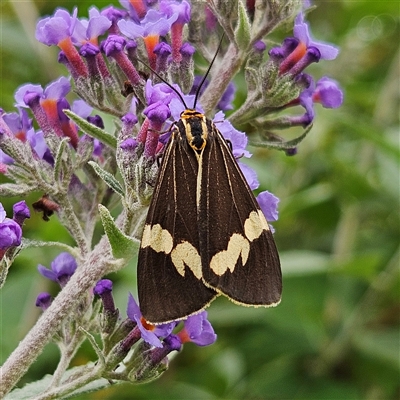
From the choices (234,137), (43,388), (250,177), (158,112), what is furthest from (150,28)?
(43,388)

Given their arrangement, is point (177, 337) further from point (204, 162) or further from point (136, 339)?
point (204, 162)

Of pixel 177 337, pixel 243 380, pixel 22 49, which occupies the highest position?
pixel 22 49

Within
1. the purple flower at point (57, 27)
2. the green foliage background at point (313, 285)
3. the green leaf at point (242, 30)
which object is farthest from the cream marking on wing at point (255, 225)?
the green foliage background at point (313, 285)

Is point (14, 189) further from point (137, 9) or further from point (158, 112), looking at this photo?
point (137, 9)

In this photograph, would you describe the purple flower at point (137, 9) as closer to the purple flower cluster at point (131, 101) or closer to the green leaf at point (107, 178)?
the purple flower cluster at point (131, 101)

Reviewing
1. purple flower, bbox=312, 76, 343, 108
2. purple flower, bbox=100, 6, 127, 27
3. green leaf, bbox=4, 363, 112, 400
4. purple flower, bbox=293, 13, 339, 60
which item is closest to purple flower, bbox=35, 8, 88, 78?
purple flower, bbox=100, 6, 127, 27

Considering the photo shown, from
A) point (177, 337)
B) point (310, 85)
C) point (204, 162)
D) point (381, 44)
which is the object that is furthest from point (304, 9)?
point (381, 44)

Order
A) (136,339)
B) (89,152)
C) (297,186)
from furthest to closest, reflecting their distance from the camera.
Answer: (297,186), (89,152), (136,339)
